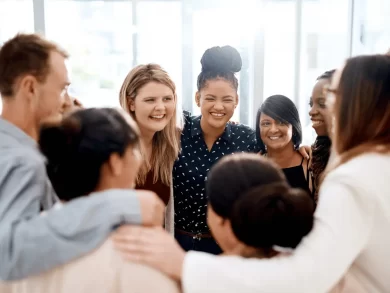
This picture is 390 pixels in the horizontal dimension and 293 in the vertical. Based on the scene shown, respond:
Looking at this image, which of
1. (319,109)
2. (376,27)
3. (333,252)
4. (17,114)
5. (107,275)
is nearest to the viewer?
(107,275)

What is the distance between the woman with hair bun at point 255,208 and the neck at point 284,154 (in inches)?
45.4

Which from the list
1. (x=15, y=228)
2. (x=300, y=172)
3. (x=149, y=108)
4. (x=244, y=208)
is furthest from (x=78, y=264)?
(x=300, y=172)

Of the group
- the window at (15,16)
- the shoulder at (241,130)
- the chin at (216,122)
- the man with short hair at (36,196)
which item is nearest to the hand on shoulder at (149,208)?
the man with short hair at (36,196)

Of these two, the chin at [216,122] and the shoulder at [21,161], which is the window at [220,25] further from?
the shoulder at [21,161]

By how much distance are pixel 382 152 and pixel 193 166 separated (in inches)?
44.4

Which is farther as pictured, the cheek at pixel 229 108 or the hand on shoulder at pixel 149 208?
the cheek at pixel 229 108

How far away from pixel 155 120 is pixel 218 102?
0.32 m

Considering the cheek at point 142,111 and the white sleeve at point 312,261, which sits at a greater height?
the cheek at point 142,111

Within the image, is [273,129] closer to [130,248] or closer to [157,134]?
[157,134]

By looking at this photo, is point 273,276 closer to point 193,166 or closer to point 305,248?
point 305,248

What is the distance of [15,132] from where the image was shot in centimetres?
113

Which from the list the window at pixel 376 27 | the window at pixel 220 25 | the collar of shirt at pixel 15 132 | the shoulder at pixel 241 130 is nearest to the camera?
the collar of shirt at pixel 15 132

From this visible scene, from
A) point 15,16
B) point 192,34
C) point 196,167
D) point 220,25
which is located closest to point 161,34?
point 192,34

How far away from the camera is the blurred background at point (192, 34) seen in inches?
150
